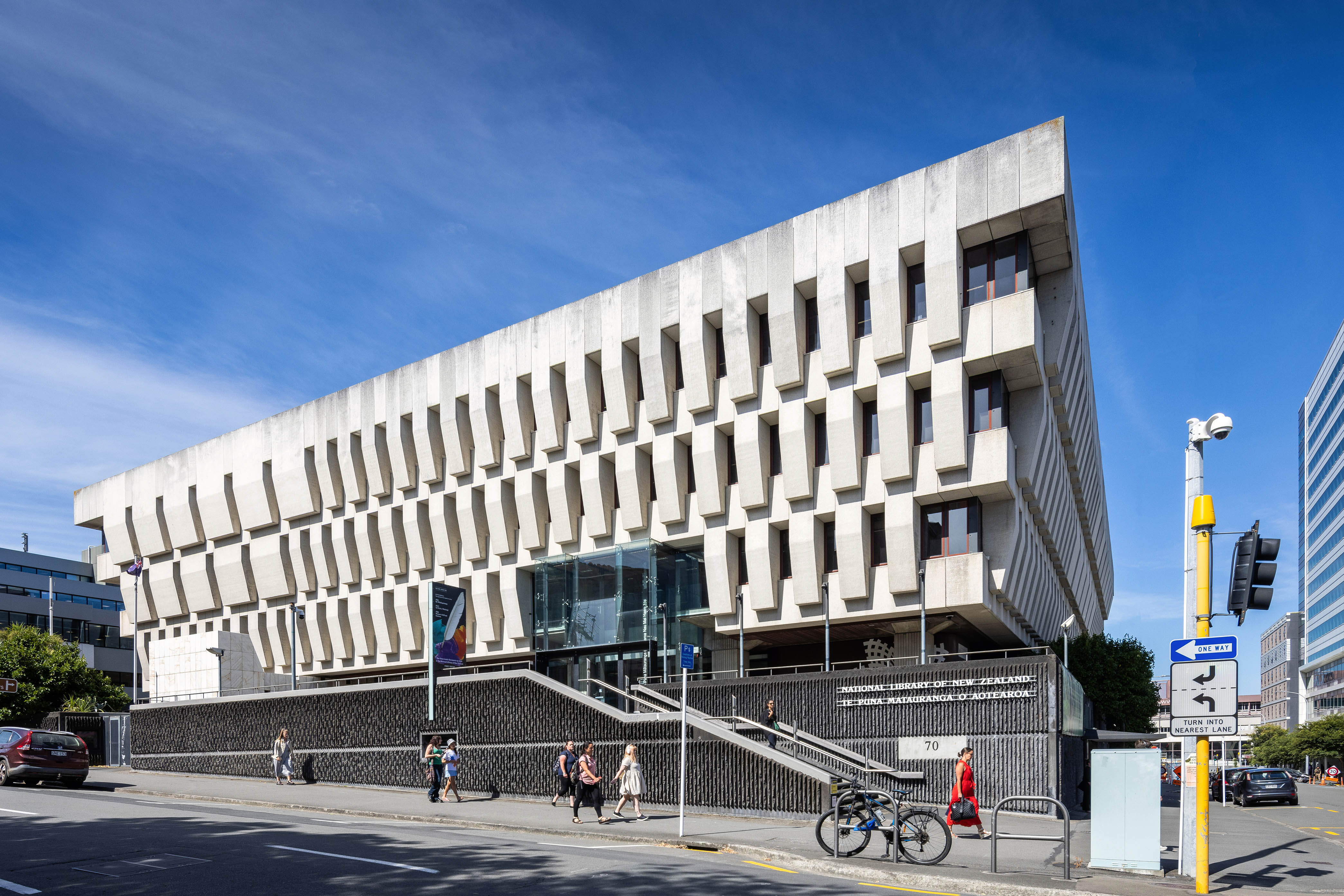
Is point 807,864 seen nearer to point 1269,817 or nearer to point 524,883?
point 524,883

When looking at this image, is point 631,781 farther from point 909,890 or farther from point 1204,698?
point 1204,698

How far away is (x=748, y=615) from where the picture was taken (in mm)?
36062

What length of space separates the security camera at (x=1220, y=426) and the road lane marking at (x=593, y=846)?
415 inches

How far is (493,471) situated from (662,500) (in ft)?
30.6

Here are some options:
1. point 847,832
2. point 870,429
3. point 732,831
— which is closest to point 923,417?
point 870,429

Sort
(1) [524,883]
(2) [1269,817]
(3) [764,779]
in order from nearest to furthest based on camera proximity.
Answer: (1) [524,883], (3) [764,779], (2) [1269,817]

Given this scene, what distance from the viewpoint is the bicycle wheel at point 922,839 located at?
14.6m

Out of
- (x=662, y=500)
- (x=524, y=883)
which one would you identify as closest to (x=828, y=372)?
(x=662, y=500)

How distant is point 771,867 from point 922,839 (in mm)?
2147

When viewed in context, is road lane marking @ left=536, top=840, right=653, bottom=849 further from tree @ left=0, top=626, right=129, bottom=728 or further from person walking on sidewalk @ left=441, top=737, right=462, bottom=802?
tree @ left=0, top=626, right=129, bottom=728

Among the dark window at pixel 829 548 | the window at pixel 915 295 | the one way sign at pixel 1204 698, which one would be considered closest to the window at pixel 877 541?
the dark window at pixel 829 548

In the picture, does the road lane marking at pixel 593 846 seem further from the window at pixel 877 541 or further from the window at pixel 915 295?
the window at pixel 915 295

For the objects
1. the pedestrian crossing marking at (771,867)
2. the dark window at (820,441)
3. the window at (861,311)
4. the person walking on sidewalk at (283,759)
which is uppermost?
the window at (861,311)

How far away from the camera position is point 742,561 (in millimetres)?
37344
